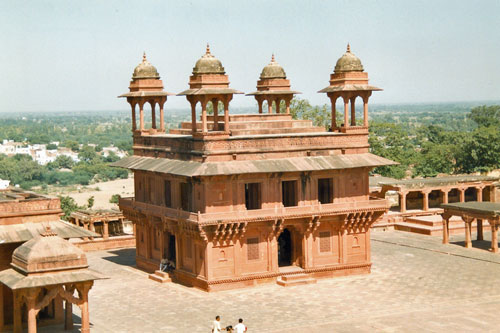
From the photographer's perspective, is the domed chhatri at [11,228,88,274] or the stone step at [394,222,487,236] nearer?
the domed chhatri at [11,228,88,274]

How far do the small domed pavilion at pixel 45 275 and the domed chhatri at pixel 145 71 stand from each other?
603 inches

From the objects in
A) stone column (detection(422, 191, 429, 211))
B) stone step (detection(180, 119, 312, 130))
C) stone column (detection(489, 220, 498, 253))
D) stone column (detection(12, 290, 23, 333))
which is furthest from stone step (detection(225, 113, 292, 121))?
stone column (detection(422, 191, 429, 211))

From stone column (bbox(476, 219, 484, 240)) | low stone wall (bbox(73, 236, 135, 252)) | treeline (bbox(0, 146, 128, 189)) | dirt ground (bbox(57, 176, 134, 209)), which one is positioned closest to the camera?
stone column (bbox(476, 219, 484, 240))

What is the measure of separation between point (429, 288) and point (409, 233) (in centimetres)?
1432

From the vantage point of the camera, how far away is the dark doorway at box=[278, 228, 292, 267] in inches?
1500

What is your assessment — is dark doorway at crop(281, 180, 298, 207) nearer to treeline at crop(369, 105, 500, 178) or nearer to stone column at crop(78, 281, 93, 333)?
stone column at crop(78, 281, 93, 333)

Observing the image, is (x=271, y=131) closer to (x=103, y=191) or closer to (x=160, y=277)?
(x=160, y=277)

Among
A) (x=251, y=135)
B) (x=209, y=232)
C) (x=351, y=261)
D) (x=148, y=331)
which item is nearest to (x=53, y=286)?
(x=148, y=331)

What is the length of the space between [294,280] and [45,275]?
1236 cm

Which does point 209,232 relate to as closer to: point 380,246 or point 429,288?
point 429,288

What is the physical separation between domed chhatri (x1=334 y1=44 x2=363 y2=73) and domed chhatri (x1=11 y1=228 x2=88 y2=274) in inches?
641

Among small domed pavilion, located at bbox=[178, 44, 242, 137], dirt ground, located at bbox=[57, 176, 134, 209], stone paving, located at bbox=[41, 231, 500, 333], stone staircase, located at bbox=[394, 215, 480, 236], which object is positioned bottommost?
dirt ground, located at bbox=[57, 176, 134, 209]

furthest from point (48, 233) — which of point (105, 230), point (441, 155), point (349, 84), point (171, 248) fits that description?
point (441, 155)

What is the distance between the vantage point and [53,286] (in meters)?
26.0
